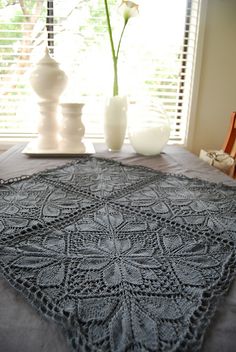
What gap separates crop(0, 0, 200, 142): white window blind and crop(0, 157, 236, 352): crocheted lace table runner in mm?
881

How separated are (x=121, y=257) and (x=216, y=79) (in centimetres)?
132

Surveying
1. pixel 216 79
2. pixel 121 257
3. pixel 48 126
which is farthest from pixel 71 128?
pixel 216 79

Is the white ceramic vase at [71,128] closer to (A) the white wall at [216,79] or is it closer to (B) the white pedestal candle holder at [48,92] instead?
(B) the white pedestal candle holder at [48,92]

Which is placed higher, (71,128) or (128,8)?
(128,8)

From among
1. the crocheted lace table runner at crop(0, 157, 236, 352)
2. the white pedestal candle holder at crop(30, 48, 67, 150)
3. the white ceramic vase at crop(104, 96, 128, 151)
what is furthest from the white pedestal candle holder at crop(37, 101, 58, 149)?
the crocheted lace table runner at crop(0, 157, 236, 352)

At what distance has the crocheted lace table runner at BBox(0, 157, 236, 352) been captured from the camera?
30 cm

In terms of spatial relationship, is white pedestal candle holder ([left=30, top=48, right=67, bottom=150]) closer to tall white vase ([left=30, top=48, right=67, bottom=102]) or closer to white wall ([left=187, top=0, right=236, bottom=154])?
tall white vase ([left=30, top=48, right=67, bottom=102])

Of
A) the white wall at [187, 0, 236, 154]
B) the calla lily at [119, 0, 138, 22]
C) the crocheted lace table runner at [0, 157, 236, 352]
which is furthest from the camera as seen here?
the white wall at [187, 0, 236, 154]

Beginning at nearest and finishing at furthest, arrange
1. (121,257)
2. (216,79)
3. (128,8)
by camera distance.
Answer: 1. (121,257)
2. (128,8)
3. (216,79)

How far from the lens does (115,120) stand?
1081 mm

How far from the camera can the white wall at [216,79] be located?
138 cm

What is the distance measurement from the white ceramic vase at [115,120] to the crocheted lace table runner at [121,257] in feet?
1.29

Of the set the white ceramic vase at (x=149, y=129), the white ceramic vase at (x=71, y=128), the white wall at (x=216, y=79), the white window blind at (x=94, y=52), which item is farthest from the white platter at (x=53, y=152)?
the white wall at (x=216, y=79)

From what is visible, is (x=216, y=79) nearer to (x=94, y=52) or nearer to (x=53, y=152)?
(x=94, y=52)
